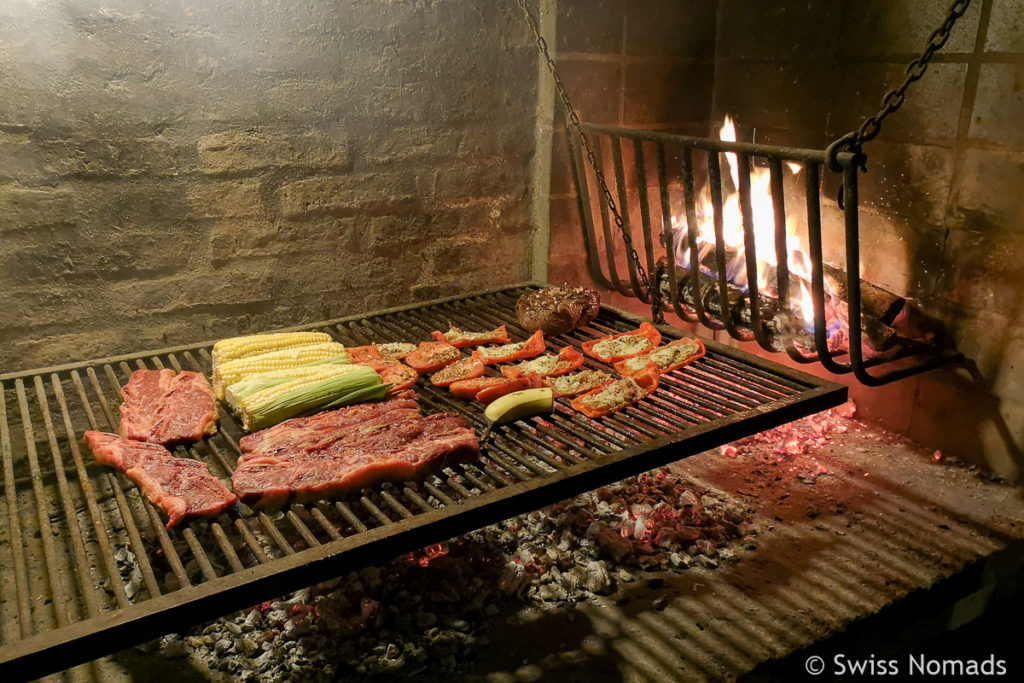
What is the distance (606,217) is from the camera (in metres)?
4.52

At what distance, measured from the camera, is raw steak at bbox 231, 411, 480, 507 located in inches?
93.7

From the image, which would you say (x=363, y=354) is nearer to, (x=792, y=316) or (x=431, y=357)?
(x=431, y=357)

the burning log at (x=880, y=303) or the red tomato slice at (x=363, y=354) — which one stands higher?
the burning log at (x=880, y=303)

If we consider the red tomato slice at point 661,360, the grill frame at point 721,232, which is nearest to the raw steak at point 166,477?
the red tomato slice at point 661,360

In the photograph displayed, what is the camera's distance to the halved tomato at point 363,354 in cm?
343

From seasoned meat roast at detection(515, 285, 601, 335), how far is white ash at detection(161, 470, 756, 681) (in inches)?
34.5

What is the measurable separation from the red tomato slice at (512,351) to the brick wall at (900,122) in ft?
5.02

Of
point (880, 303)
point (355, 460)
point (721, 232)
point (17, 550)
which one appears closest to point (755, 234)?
point (880, 303)

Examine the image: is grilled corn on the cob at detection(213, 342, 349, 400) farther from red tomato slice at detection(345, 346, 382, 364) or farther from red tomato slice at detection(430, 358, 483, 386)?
red tomato slice at detection(430, 358, 483, 386)

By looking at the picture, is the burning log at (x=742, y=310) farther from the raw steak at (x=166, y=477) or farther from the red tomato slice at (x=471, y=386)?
the raw steak at (x=166, y=477)

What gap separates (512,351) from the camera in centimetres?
347

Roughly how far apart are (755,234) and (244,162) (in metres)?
3.03

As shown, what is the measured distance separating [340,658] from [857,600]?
2028mm

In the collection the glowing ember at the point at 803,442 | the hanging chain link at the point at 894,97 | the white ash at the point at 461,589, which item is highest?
the hanging chain link at the point at 894,97
